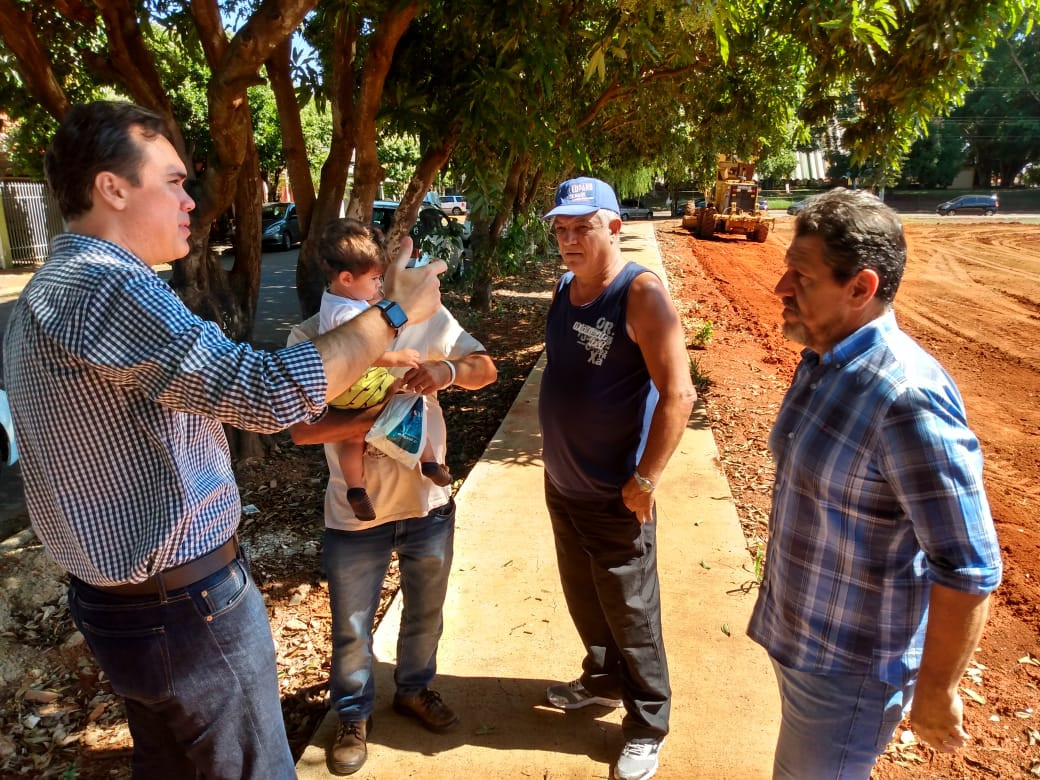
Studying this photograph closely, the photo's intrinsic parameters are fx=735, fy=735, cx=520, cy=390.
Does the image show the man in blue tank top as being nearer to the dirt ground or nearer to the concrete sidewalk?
the concrete sidewalk

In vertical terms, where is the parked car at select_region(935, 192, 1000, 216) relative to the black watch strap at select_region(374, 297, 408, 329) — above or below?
above

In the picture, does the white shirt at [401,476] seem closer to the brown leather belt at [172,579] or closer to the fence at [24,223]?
the brown leather belt at [172,579]

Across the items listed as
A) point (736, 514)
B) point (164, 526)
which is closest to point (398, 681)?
point (164, 526)

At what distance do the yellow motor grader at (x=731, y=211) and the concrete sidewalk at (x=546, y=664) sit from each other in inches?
964

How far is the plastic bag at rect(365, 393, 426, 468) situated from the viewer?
2.46m

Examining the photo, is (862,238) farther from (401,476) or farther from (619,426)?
(401,476)

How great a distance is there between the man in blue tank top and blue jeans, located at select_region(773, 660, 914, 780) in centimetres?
84

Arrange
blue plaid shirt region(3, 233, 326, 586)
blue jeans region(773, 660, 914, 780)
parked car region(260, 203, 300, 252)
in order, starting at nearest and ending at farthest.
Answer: blue plaid shirt region(3, 233, 326, 586) < blue jeans region(773, 660, 914, 780) < parked car region(260, 203, 300, 252)

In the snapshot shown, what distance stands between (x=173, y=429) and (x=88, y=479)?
20cm

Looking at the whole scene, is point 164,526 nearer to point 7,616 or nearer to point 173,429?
point 173,429

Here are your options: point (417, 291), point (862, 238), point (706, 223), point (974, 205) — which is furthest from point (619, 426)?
point (974, 205)

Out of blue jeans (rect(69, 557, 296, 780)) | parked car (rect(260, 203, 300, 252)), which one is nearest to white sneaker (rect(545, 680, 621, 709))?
blue jeans (rect(69, 557, 296, 780))

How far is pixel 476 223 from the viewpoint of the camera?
473 inches

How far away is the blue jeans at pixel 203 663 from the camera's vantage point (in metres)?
1.66
